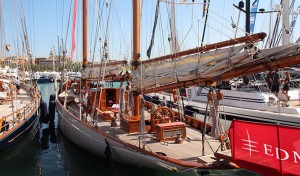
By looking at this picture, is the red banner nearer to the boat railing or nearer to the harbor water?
the harbor water

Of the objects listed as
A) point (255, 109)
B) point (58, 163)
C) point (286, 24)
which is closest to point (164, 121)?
point (58, 163)

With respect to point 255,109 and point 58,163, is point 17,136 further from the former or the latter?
point 255,109

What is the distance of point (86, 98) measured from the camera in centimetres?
1559

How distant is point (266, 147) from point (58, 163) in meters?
9.61

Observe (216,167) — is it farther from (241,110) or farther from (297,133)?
(241,110)

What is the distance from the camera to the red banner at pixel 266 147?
5414 millimetres

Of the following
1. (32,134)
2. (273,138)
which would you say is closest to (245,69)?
(273,138)

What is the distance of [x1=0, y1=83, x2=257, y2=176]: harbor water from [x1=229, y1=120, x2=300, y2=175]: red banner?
3.31 metres

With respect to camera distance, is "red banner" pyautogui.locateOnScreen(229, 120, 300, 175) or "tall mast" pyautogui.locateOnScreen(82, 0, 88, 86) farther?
"tall mast" pyautogui.locateOnScreen(82, 0, 88, 86)

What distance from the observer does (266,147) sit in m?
5.83

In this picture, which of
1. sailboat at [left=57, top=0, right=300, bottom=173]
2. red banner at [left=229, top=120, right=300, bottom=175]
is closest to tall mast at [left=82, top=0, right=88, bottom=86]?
sailboat at [left=57, top=0, right=300, bottom=173]

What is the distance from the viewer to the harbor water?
10.5m

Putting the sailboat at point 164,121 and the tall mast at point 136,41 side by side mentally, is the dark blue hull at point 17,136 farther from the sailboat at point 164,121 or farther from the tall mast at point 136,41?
the tall mast at point 136,41

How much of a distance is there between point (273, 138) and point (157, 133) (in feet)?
15.4
